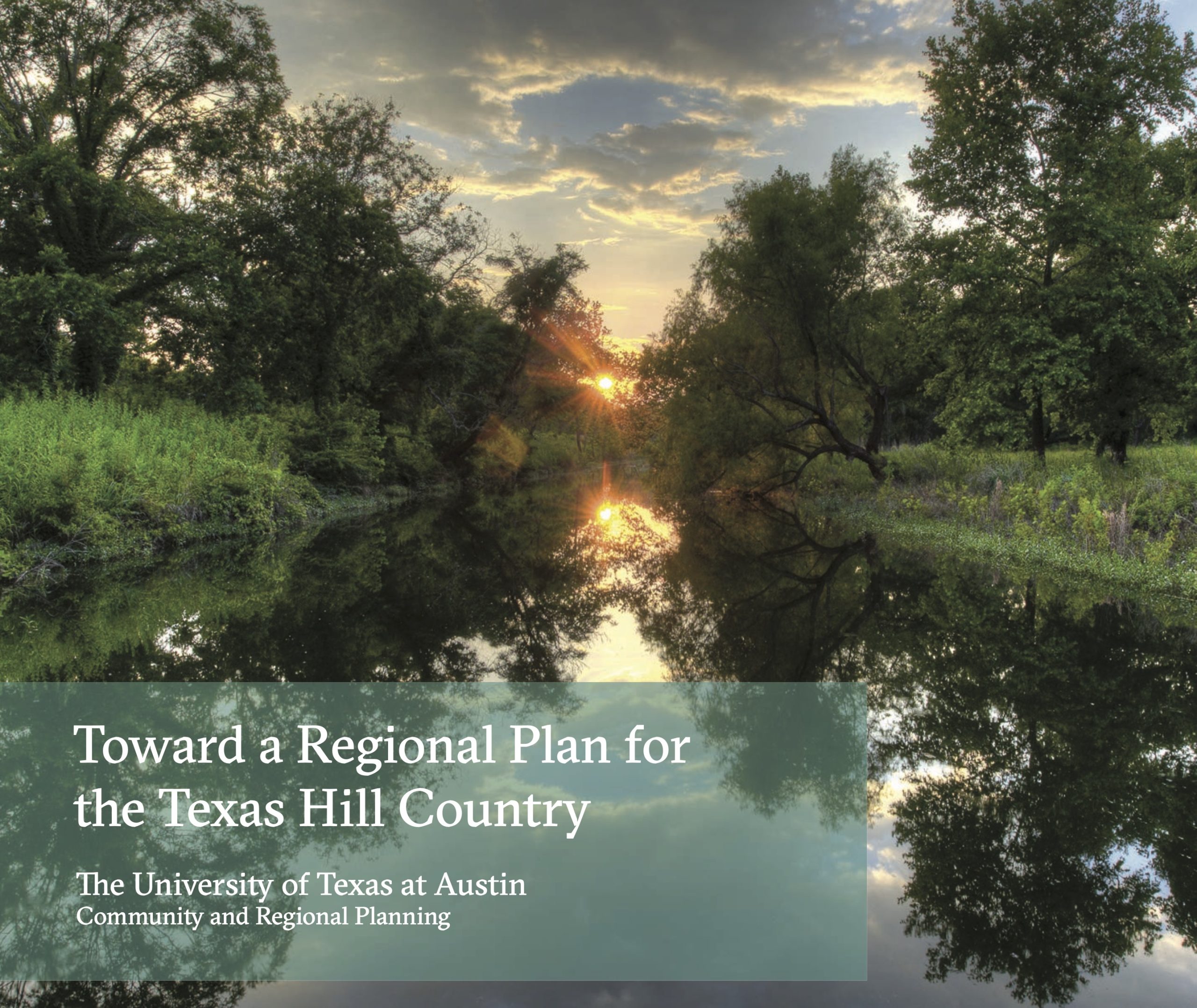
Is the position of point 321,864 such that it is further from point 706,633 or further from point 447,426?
point 447,426

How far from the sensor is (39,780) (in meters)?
5.45

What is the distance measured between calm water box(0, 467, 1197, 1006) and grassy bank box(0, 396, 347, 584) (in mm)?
1540

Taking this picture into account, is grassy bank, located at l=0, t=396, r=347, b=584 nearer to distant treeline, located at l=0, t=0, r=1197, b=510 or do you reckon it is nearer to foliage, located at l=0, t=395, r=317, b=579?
foliage, located at l=0, t=395, r=317, b=579

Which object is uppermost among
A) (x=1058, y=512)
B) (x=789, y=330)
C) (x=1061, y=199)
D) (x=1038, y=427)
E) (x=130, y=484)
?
(x=1061, y=199)

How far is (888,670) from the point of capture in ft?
26.6

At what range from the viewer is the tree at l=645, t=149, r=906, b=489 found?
A: 2455 cm

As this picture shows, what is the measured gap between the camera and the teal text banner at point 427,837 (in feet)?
12.1

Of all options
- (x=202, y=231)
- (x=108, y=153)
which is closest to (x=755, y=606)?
(x=202, y=231)

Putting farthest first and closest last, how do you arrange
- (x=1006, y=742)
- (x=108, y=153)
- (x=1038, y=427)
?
(x=108, y=153) → (x=1038, y=427) → (x=1006, y=742)

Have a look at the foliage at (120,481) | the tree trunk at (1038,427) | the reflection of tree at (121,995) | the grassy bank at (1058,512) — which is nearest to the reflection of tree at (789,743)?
the reflection of tree at (121,995)

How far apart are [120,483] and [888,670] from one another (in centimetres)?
1579

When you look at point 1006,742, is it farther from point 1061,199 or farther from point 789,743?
point 1061,199

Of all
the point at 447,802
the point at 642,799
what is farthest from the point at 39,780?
the point at 642,799

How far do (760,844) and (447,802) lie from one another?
211 centimetres
